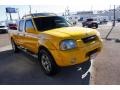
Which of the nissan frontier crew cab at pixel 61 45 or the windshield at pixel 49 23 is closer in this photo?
the nissan frontier crew cab at pixel 61 45

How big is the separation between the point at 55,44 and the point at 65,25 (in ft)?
5.83

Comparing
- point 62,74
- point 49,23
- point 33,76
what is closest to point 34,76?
point 33,76

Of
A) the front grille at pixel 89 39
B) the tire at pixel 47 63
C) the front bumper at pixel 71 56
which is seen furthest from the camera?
the tire at pixel 47 63

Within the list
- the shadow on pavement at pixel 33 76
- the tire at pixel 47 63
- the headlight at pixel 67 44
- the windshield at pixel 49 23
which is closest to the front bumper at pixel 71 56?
the headlight at pixel 67 44

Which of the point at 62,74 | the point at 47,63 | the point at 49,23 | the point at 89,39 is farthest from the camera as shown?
the point at 49,23

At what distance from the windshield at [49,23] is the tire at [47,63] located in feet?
3.01

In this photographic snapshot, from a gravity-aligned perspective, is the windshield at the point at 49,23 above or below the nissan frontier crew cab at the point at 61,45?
above

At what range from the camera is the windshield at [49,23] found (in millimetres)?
6188

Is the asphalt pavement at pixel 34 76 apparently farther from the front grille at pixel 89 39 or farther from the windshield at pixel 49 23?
the windshield at pixel 49 23

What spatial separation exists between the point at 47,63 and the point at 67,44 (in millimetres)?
1011

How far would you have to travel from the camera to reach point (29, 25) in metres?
6.62

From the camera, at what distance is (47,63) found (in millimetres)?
5480

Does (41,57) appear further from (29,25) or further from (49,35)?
(29,25)

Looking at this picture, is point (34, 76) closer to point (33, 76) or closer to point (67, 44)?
point (33, 76)
